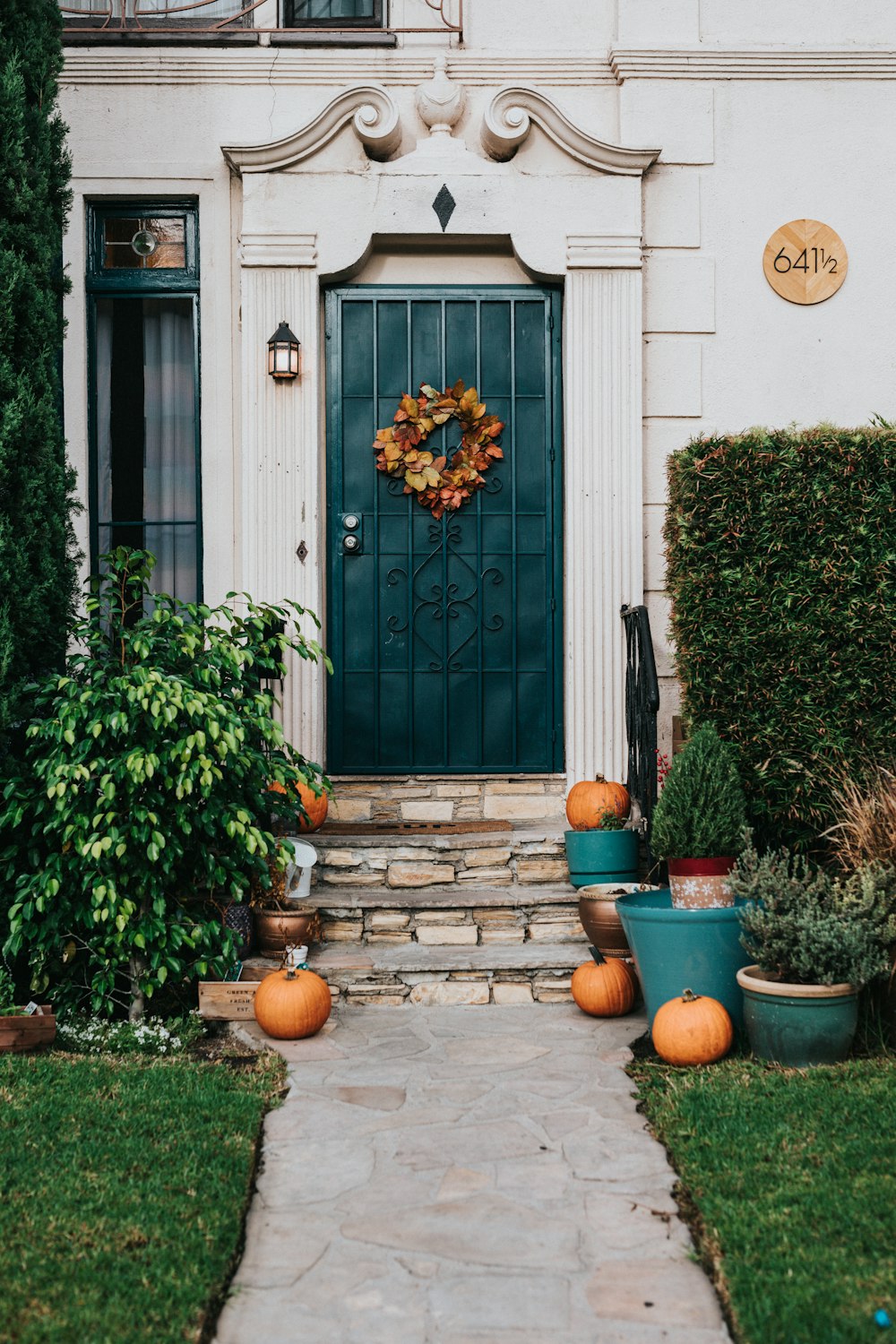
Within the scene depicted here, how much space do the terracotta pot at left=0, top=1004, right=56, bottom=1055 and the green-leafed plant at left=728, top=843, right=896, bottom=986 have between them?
2.31 meters

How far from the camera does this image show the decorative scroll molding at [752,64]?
5.94 meters

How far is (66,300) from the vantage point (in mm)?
6000

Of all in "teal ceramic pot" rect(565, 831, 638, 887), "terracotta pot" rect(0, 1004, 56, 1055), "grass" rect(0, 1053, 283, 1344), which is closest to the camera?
"grass" rect(0, 1053, 283, 1344)

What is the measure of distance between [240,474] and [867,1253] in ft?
14.7

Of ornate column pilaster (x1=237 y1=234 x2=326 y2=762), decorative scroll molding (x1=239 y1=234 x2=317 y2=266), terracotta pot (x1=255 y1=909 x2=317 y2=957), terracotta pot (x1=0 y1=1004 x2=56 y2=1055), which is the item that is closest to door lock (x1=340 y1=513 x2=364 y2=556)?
ornate column pilaster (x1=237 y1=234 x2=326 y2=762)

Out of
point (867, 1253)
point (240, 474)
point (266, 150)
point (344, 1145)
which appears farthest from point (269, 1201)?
point (266, 150)

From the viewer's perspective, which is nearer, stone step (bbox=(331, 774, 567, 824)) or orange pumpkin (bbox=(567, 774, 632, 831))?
orange pumpkin (bbox=(567, 774, 632, 831))

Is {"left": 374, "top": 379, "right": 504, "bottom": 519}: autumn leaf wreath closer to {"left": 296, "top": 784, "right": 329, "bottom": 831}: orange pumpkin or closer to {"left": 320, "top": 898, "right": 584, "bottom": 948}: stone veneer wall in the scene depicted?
{"left": 296, "top": 784, "right": 329, "bottom": 831}: orange pumpkin

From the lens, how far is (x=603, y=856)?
5.15 metres

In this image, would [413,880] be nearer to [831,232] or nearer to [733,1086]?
[733,1086]

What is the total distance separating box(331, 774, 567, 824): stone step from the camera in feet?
19.1

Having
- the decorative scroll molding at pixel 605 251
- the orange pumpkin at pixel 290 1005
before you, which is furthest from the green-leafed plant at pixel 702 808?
the decorative scroll molding at pixel 605 251

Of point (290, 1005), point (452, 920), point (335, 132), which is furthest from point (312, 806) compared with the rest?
point (335, 132)

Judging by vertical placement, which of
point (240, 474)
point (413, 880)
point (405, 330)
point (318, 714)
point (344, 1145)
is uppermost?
point (405, 330)
